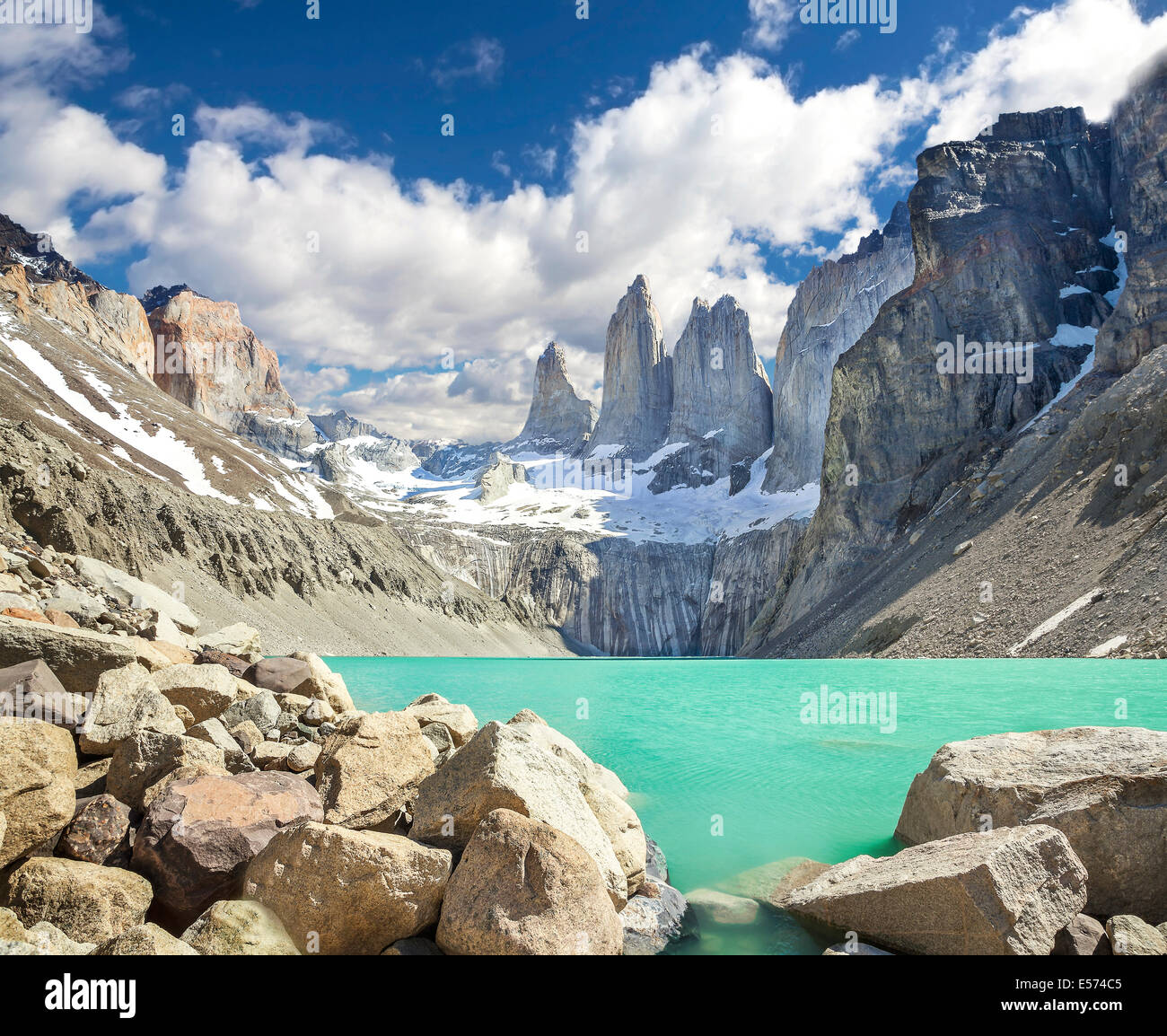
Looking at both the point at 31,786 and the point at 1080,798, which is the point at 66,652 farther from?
the point at 1080,798

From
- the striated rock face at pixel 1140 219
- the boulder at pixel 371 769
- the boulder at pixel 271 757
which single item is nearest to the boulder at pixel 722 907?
the boulder at pixel 371 769

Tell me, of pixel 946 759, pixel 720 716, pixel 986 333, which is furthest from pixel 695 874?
pixel 986 333

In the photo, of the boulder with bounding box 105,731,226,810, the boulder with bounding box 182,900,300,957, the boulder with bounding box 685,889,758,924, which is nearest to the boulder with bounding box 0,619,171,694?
the boulder with bounding box 105,731,226,810

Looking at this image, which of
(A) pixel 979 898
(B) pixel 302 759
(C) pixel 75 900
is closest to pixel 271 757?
(B) pixel 302 759

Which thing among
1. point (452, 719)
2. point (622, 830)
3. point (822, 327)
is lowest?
point (622, 830)

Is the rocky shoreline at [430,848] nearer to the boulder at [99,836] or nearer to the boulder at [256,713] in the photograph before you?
the boulder at [99,836]

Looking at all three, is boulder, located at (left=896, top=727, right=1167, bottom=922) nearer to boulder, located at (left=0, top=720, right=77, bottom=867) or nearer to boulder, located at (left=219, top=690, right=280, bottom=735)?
boulder, located at (left=219, top=690, right=280, bottom=735)
